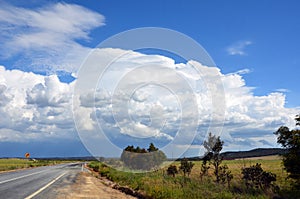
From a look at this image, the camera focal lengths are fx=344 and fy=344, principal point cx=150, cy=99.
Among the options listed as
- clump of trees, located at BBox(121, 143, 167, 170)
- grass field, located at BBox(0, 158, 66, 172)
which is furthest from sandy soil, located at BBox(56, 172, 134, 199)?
clump of trees, located at BBox(121, 143, 167, 170)

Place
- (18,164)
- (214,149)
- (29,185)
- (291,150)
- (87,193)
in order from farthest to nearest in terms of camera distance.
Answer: (18,164)
(214,149)
(291,150)
(29,185)
(87,193)

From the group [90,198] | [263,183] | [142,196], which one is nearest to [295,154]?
[263,183]

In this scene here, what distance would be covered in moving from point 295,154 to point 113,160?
46.2m

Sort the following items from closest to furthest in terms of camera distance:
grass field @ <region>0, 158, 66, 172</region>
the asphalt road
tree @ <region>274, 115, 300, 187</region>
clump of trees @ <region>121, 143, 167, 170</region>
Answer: the asphalt road
tree @ <region>274, 115, 300, 187</region>
grass field @ <region>0, 158, 66, 172</region>
clump of trees @ <region>121, 143, 167, 170</region>

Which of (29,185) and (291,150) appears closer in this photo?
(29,185)

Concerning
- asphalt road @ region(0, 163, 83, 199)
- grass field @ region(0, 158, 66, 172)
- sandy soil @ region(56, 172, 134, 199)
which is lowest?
sandy soil @ region(56, 172, 134, 199)

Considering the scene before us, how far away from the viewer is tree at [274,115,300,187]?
28.8 metres

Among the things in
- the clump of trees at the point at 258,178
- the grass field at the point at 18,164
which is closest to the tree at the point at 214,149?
the clump of trees at the point at 258,178

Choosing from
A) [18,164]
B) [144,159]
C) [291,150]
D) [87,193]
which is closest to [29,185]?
[87,193]

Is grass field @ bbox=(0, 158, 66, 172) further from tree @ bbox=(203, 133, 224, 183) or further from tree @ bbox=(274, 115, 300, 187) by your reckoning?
tree @ bbox=(274, 115, 300, 187)

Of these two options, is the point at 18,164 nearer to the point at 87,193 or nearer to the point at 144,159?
the point at 144,159

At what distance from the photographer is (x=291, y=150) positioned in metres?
30.0

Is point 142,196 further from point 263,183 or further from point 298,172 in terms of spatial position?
point 263,183

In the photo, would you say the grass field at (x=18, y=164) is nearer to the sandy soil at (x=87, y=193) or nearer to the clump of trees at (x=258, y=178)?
the sandy soil at (x=87, y=193)
